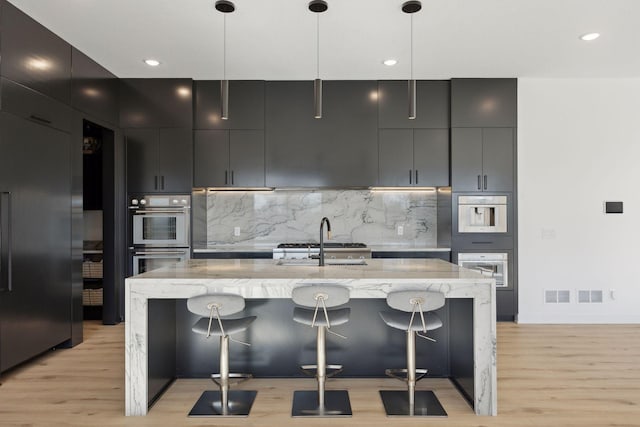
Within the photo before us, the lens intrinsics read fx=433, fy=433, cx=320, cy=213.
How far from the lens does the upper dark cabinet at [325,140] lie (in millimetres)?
5105

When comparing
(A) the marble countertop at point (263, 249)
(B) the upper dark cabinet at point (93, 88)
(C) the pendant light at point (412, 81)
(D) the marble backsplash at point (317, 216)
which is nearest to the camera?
(C) the pendant light at point (412, 81)

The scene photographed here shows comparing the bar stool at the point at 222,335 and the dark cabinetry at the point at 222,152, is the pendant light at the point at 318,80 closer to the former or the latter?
the bar stool at the point at 222,335

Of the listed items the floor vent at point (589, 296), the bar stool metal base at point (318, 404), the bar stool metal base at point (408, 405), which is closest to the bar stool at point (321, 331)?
the bar stool metal base at point (318, 404)

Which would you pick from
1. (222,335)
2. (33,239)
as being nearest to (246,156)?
(33,239)

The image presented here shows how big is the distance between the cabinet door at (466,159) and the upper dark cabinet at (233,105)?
7.47 feet

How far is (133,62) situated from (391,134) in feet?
9.54

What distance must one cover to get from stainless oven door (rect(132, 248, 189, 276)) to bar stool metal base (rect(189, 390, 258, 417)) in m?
2.27

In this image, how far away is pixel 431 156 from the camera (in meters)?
5.09

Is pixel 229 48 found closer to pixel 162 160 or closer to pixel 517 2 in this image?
pixel 162 160

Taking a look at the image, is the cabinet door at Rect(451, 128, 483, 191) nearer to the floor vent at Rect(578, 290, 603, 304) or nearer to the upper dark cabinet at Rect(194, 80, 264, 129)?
the floor vent at Rect(578, 290, 603, 304)

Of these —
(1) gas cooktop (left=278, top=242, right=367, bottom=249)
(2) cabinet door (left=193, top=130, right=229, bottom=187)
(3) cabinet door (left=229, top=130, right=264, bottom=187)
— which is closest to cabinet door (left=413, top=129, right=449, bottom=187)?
(1) gas cooktop (left=278, top=242, right=367, bottom=249)

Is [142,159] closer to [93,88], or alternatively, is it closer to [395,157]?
[93,88]

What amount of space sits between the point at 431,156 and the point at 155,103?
3.27 meters

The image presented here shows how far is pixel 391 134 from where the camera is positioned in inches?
201
